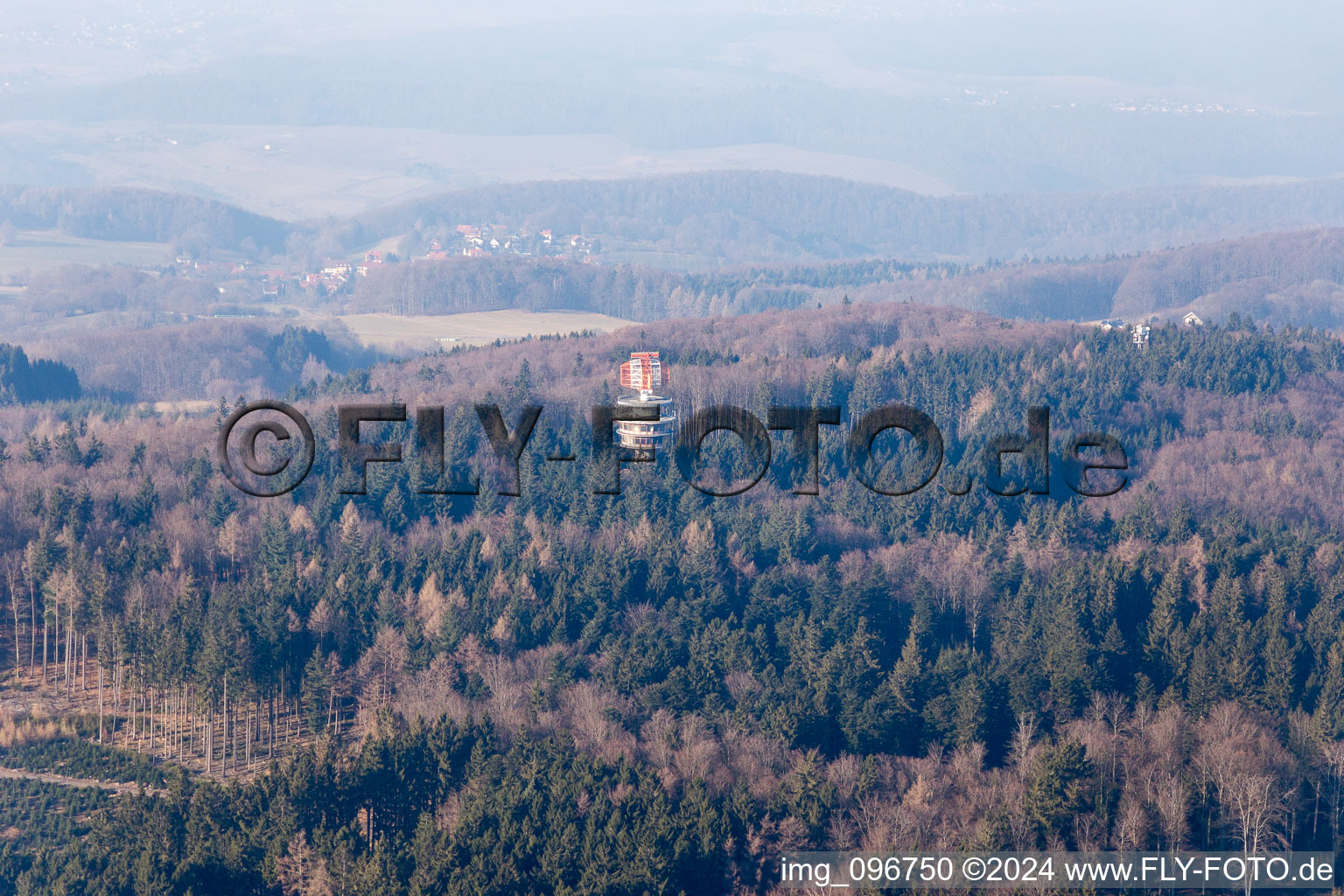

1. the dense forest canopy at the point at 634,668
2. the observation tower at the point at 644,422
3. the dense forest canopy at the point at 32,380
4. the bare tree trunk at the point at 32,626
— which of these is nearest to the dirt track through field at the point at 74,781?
the dense forest canopy at the point at 634,668

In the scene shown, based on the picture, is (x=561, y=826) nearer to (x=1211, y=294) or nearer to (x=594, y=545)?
(x=594, y=545)

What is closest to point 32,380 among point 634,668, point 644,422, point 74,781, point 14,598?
point 644,422

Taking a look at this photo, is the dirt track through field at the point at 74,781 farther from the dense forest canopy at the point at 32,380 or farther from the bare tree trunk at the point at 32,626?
the dense forest canopy at the point at 32,380

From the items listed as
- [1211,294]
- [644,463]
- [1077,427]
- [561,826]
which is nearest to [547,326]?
[1211,294]

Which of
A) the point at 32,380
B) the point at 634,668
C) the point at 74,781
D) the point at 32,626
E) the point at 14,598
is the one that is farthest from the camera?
the point at 32,380

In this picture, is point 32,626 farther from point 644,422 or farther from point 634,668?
point 644,422
